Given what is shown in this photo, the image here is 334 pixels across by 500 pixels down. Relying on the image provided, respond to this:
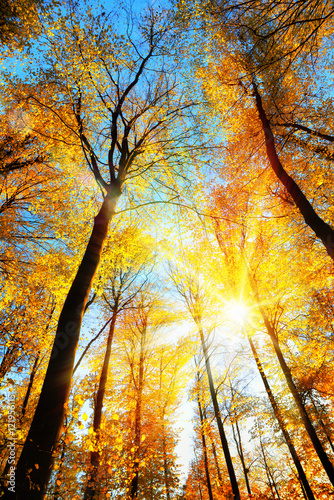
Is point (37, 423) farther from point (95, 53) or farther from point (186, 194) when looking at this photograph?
point (95, 53)

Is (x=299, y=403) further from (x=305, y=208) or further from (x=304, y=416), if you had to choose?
(x=305, y=208)

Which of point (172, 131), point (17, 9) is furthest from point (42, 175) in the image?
point (172, 131)

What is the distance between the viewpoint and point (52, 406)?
223 cm

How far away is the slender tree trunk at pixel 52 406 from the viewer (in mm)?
1890

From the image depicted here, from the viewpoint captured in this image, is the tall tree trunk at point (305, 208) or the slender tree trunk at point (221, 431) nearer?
the tall tree trunk at point (305, 208)

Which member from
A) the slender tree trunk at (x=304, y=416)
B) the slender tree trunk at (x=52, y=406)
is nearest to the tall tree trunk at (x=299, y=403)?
the slender tree trunk at (x=304, y=416)

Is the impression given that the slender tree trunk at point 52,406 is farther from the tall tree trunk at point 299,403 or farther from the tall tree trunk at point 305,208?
the tall tree trunk at point 299,403

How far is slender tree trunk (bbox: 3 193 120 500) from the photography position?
189cm

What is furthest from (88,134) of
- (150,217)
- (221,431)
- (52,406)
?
(221,431)

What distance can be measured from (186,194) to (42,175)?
16.1ft

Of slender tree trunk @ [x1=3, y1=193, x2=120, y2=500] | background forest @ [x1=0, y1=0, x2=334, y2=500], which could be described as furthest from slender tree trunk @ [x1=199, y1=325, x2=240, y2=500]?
slender tree trunk @ [x1=3, y1=193, x2=120, y2=500]

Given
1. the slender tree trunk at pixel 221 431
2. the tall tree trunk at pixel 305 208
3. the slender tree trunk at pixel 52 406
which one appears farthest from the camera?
the slender tree trunk at pixel 221 431

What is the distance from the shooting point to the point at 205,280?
1010 cm

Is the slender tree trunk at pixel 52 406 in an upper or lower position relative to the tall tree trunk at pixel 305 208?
lower
